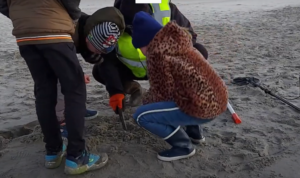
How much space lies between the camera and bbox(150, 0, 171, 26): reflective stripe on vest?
319 centimetres

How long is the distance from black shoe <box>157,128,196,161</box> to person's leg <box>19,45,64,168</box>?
721 millimetres

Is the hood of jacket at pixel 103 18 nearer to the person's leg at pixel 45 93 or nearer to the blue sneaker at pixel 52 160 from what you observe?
the person's leg at pixel 45 93

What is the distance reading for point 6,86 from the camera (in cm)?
447

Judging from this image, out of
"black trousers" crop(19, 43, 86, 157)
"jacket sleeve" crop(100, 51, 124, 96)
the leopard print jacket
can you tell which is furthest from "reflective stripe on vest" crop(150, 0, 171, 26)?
"black trousers" crop(19, 43, 86, 157)

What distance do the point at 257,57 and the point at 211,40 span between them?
5.84 ft

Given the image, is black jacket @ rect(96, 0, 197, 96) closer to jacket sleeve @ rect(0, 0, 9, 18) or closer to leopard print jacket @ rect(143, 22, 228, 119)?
leopard print jacket @ rect(143, 22, 228, 119)

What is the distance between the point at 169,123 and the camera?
2.52 metres

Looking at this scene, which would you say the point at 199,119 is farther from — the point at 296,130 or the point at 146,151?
the point at 296,130

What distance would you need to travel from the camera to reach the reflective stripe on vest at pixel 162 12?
10.5ft

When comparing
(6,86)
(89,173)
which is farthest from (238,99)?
(6,86)

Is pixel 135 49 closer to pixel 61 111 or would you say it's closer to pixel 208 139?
pixel 61 111

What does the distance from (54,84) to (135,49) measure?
1030mm

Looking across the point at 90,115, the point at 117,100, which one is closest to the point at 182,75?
the point at 117,100

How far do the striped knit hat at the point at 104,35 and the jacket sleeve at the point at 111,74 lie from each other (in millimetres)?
674
